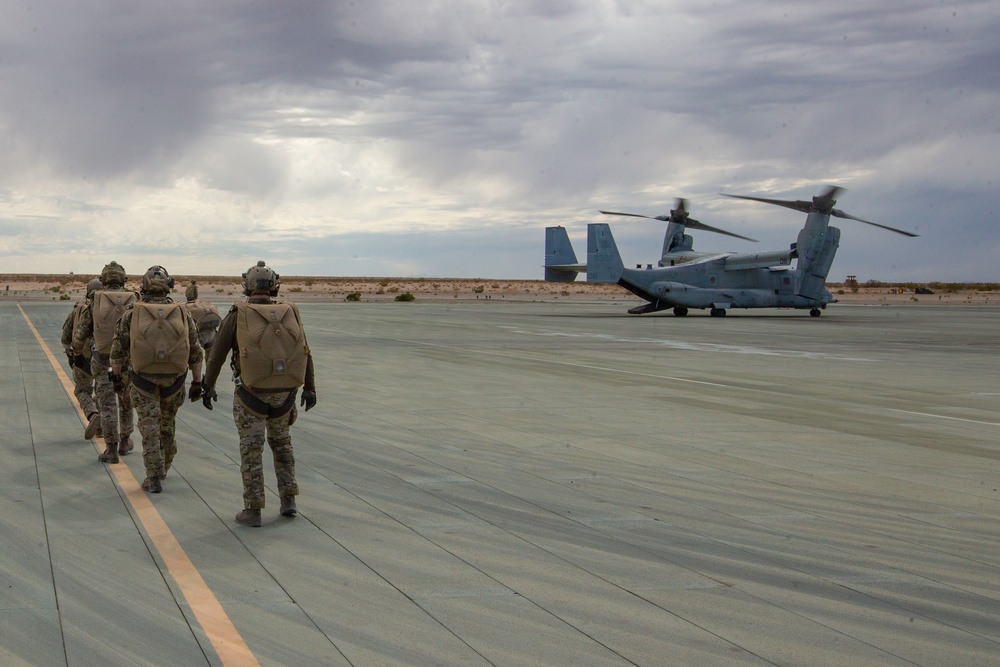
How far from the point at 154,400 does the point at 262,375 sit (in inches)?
78.1

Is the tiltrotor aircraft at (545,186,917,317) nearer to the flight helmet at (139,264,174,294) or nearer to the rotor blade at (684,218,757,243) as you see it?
the rotor blade at (684,218,757,243)

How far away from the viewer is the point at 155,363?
8.41 metres

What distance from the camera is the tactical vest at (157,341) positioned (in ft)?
27.6

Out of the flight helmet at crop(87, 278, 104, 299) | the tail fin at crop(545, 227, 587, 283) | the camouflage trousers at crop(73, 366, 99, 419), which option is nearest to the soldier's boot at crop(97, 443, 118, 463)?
the camouflage trousers at crop(73, 366, 99, 419)

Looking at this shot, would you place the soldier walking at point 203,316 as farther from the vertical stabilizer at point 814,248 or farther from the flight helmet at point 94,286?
the vertical stabilizer at point 814,248

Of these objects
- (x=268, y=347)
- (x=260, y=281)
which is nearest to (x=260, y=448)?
(x=268, y=347)

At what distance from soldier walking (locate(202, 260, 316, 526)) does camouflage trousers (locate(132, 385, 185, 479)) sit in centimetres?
138

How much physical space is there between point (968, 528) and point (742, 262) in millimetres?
45333

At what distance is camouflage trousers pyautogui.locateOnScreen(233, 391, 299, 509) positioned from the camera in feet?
23.2

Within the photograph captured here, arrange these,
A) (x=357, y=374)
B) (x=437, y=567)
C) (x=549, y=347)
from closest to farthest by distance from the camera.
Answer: (x=437, y=567) < (x=357, y=374) < (x=549, y=347)

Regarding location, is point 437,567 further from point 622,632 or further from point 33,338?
point 33,338

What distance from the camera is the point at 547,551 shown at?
6.42 metres

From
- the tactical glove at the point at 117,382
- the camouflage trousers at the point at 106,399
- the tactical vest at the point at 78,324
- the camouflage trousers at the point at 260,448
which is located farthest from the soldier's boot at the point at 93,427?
the camouflage trousers at the point at 260,448

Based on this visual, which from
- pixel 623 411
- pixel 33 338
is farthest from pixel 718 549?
pixel 33 338
